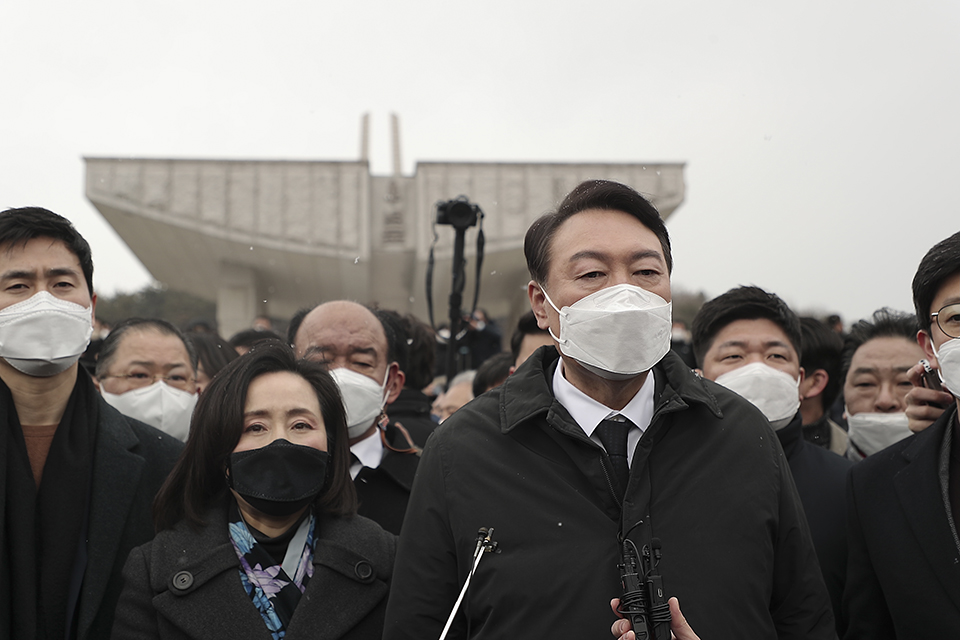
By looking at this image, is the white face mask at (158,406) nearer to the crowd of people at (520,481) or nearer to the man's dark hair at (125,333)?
the crowd of people at (520,481)

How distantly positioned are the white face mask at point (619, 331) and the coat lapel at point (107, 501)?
1.94 meters

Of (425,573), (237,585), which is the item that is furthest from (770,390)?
(237,585)

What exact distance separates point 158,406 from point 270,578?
68.1 inches

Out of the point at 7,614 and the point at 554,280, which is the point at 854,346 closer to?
the point at 554,280

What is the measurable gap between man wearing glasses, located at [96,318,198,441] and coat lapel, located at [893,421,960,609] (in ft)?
10.6

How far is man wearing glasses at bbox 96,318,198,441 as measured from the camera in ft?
14.0

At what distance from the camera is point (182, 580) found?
107 inches

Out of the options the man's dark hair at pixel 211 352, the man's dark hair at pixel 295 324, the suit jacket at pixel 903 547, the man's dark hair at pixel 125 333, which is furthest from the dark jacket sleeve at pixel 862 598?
the man's dark hair at pixel 211 352

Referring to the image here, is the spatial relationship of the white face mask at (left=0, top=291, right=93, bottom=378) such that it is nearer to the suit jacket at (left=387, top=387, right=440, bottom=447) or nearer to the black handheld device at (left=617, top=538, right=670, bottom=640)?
the suit jacket at (left=387, top=387, right=440, bottom=447)

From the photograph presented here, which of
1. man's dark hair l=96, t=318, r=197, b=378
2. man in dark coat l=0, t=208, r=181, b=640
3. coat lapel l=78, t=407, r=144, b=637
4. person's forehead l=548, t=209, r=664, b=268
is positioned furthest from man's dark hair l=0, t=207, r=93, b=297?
person's forehead l=548, t=209, r=664, b=268

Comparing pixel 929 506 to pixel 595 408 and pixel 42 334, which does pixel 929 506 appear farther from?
pixel 42 334

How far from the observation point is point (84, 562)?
3102mm

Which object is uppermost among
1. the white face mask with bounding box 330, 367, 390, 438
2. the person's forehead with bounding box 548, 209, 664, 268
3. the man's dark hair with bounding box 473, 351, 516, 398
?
the person's forehead with bounding box 548, 209, 664, 268

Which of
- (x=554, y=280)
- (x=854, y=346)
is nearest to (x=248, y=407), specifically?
(x=554, y=280)
